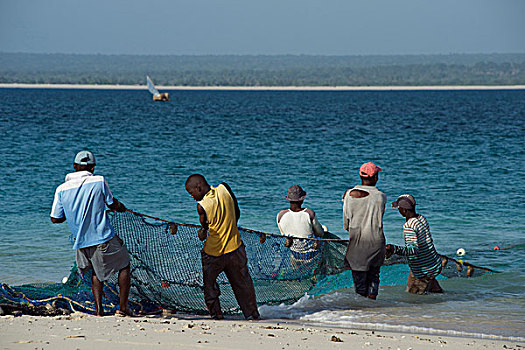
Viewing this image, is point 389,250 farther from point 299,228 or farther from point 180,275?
point 180,275

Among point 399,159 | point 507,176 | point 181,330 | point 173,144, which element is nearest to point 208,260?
point 181,330

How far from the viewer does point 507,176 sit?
20641 mm

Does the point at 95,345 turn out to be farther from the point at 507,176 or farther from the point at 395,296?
the point at 507,176

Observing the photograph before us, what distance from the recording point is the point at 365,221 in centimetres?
664

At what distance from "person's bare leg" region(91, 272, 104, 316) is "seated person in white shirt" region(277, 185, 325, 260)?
6.54 ft

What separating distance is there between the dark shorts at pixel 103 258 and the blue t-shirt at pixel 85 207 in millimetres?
62

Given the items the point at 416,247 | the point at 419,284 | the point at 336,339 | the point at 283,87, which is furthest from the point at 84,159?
the point at 283,87

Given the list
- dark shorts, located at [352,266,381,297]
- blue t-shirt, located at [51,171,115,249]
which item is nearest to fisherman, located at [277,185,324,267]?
dark shorts, located at [352,266,381,297]

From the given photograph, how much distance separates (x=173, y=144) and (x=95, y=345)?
26.2 metres

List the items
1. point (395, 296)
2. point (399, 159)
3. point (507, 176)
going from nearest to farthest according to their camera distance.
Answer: point (395, 296)
point (507, 176)
point (399, 159)

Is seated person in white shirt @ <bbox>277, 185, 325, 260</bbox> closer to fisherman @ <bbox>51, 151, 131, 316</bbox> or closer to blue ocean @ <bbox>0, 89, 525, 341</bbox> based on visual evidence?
blue ocean @ <bbox>0, 89, 525, 341</bbox>

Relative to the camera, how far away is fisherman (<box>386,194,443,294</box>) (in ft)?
23.0

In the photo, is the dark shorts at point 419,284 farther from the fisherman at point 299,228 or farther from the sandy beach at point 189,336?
the sandy beach at point 189,336

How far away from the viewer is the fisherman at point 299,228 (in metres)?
7.42
